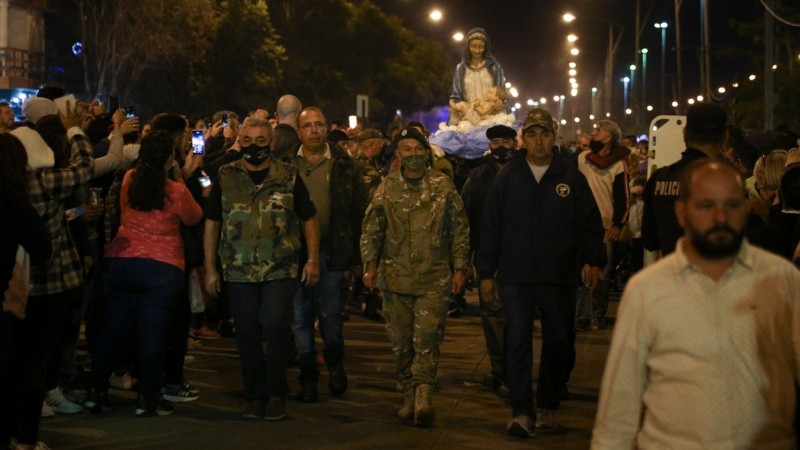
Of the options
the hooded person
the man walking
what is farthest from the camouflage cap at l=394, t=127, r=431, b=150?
the hooded person

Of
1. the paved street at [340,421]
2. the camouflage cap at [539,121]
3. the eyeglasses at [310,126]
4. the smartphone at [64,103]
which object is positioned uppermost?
the smartphone at [64,103]

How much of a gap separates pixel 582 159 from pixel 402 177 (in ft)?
16.3

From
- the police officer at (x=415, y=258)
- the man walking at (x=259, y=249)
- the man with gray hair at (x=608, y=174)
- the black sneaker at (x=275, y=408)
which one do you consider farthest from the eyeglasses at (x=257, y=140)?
the man with gray hair at (x=608, y=174)

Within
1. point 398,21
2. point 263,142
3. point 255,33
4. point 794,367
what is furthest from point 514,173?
point 398,21

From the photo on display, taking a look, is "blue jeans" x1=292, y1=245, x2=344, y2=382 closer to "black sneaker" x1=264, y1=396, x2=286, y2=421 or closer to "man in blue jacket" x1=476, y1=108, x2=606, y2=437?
"black sneaker" x1=264, y1=396, x2=286, y2=421

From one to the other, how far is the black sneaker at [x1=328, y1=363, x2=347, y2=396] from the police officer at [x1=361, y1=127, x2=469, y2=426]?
3.30 feet

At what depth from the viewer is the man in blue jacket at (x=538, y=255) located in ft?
28.7

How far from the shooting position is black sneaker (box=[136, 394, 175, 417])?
9492 millimetres

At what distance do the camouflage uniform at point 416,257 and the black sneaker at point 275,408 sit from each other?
0.86 meters

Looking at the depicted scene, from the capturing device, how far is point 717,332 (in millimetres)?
4449

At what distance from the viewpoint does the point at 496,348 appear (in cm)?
1059

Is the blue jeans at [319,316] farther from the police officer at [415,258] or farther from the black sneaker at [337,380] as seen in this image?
the police officer at [415,258]

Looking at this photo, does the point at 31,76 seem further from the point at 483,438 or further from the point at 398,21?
the point at 483,438

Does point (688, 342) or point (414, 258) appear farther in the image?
point (414, 258)
